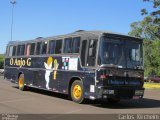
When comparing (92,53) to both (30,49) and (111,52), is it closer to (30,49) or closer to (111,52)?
(111,52)

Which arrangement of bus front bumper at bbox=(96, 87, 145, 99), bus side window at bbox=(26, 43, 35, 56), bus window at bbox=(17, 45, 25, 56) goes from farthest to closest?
bus window at bbox=(17, 45, 25, 56)
bus side window at bbox=(26, 43, 35, 56)
bus front bumper at bbox=(96, 87, 145, 99)

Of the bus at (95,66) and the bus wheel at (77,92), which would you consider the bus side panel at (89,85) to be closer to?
the bus at (95,66)

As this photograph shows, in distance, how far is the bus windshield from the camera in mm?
15867

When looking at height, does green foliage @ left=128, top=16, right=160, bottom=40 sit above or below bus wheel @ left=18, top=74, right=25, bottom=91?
above

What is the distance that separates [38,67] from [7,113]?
872 cm

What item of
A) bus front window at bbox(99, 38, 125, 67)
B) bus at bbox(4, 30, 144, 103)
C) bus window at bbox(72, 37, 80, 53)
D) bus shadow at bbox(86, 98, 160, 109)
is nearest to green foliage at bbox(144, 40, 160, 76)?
bus at bbox(4, 30, 144, 103)

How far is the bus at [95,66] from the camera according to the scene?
51.8 feet

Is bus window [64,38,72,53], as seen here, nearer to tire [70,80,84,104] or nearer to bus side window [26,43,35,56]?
tire [70,80,84,104]

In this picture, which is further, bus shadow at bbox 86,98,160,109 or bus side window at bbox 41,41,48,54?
bus side window at bbox 41,41,48,54

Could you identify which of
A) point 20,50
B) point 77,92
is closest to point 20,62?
point 20,50

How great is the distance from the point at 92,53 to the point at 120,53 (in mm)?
1222

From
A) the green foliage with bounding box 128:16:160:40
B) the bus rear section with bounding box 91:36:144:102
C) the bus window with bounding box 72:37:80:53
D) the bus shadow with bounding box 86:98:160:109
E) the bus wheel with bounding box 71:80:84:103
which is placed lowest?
the bus shadow with bounding box 86:98:160:109

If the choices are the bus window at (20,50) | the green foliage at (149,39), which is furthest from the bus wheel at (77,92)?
the green foliage at (149,39)

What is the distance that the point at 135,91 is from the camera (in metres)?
16.7
